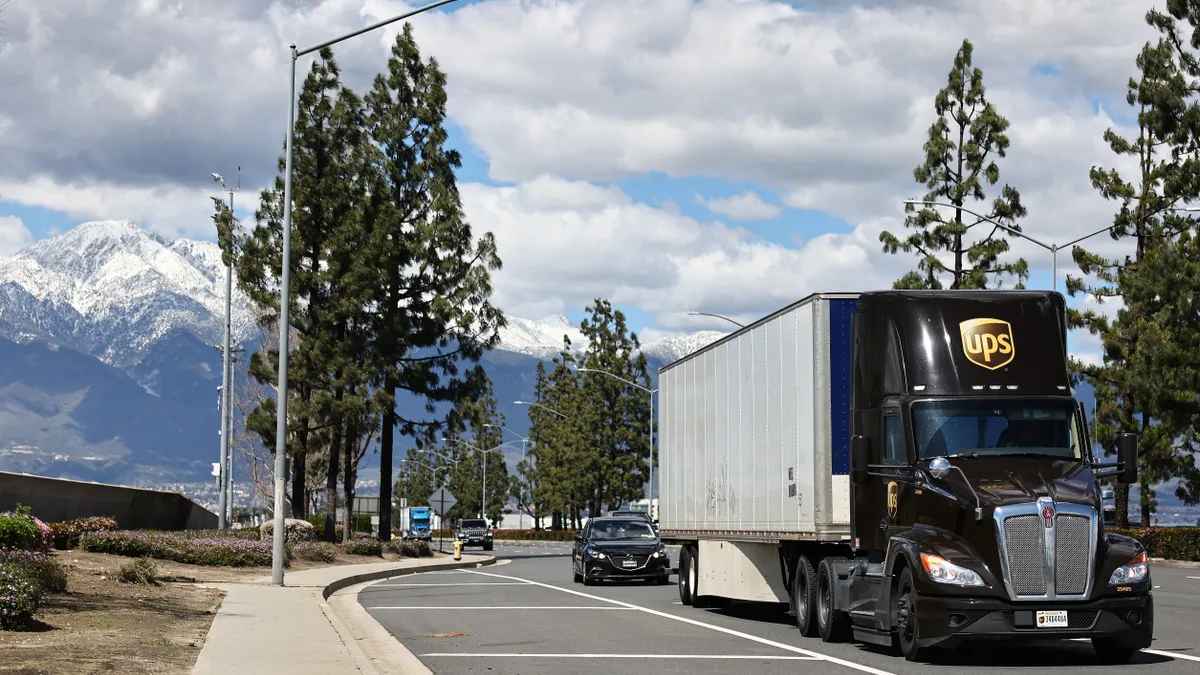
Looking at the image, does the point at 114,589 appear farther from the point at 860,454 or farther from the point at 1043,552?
the point at 1043,552

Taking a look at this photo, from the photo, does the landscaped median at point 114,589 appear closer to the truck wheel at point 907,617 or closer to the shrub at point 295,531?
the shrub at point 295,531

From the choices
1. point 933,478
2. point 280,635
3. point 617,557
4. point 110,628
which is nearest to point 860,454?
point 933,478

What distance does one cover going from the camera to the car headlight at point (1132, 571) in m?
15.1

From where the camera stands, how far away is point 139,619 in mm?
19031

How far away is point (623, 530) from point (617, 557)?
75.5 inches

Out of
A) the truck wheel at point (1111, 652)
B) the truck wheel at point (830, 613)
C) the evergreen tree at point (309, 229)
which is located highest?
the evergreen tree at point (309, 229)

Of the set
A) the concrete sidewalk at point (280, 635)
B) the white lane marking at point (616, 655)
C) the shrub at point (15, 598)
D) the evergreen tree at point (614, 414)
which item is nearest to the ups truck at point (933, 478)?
the white lane marking at point (616, 655)

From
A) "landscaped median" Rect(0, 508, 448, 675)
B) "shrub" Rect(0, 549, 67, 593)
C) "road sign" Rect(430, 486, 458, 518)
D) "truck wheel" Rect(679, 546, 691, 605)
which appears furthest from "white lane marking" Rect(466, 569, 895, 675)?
"road sign" Rect(430, 486, 458, 518)

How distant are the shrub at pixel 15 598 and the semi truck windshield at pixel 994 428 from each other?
9.23m

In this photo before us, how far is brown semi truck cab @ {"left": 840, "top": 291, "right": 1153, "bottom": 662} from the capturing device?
15.0m

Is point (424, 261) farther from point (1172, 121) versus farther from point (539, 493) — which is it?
point (539, 493)

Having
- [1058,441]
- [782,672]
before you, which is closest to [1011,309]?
[1058,441]

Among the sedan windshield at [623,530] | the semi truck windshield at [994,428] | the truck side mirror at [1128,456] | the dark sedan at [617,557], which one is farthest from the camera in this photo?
the sedan windshield at [623,530]

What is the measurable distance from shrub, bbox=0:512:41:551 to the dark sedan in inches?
482
